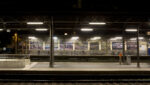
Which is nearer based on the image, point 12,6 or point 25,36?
point 12,6

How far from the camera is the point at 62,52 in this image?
1933 centimetres

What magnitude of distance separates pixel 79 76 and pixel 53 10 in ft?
17.2

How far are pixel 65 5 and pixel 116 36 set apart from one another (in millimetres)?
16679

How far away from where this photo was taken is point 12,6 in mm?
3957

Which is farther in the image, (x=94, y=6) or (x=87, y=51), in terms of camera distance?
(x=87, y=51)

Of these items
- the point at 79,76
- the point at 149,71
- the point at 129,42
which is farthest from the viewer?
the point at 129,42

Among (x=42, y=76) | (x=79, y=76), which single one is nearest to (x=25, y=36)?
(x=42, y=76)

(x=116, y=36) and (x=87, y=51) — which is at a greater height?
(x=116, y=36)

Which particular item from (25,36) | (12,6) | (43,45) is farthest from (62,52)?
(12,6)

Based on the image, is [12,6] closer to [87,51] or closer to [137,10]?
[137,10]

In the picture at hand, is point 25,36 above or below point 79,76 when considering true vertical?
above

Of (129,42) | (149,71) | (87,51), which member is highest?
(129,42)

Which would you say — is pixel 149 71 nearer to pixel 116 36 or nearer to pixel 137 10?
pixel 137 10

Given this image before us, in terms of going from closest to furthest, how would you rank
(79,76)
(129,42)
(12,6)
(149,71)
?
(12,6) < (79,76) < (149,71) < (129,42)
